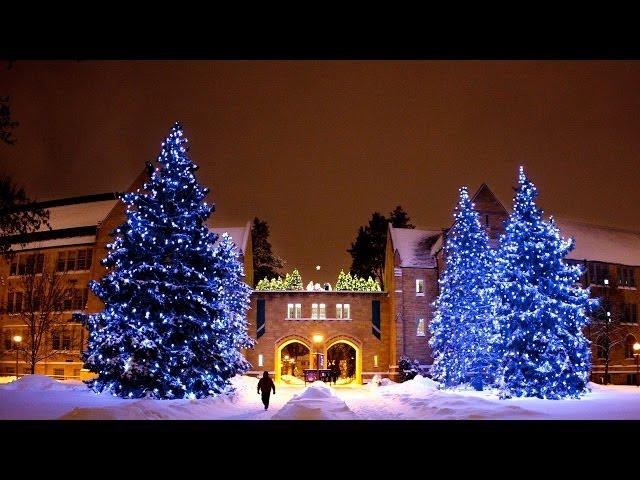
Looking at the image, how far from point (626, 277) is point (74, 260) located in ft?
148

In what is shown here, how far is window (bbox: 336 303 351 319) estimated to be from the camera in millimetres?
45906

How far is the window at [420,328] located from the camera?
4369 centimetres

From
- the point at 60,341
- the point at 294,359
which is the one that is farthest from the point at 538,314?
the point at 60,341

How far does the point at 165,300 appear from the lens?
21656 millimetres

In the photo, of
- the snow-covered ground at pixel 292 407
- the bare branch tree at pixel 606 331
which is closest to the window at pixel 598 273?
the bare branch tree at pixel 606 331

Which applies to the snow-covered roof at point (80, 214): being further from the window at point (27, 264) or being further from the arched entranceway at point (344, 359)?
the arched entranceway at point (344, 359)

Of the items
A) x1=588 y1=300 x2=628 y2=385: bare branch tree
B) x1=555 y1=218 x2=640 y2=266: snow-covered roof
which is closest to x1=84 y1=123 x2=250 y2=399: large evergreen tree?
x1=588 y1=300 x2=628 y2=385: bare branch tree

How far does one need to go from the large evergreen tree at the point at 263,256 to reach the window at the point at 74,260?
22.0m

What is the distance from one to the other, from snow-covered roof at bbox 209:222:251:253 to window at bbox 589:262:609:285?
27942 millimetres

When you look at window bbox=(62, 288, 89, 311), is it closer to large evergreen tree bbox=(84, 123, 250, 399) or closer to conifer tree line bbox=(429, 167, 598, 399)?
large evergreen tree bbox=(84, 123, 250, 399)

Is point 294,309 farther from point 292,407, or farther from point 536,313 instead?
point 292,407
